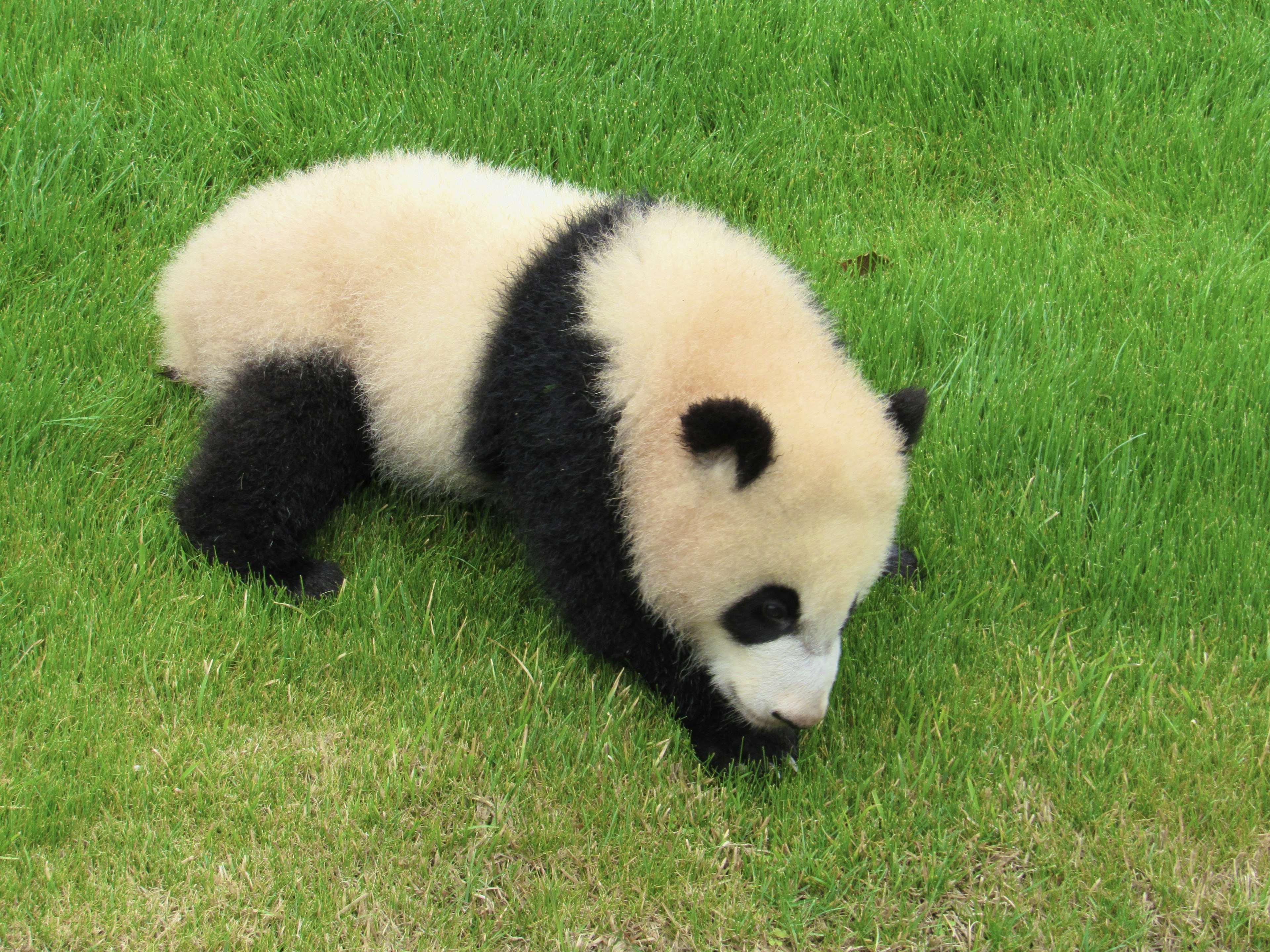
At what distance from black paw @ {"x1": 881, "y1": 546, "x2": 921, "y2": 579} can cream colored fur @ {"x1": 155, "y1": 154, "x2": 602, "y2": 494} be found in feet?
4.72

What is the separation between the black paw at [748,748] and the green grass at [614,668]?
0.28 ft

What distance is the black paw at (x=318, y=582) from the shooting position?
3795 millimetres

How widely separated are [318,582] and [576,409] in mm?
1174

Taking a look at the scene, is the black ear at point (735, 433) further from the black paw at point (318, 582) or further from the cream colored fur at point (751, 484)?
the black paw at point (318, 582)

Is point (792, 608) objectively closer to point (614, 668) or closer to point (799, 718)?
point (799, 718)

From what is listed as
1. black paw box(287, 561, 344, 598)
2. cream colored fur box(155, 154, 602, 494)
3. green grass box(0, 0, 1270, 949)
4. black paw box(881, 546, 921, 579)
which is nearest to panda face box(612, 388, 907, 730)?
green grass box(0, 0, 1270, 949)

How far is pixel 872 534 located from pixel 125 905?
2132 mm

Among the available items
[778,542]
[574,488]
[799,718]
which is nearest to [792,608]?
[778,542]

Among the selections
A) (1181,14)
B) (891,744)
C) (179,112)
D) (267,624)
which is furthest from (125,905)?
(1181,14)

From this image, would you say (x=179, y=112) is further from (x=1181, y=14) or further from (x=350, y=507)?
(x=1181, y=14)

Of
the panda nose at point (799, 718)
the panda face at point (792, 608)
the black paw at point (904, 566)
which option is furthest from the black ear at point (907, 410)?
the panda nose at point (799, 718)

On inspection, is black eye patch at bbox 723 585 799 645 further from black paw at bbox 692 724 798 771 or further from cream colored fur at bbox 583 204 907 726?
black paw at bbox 692 724 798 771

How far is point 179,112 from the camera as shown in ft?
18.2

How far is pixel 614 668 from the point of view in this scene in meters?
3.60
